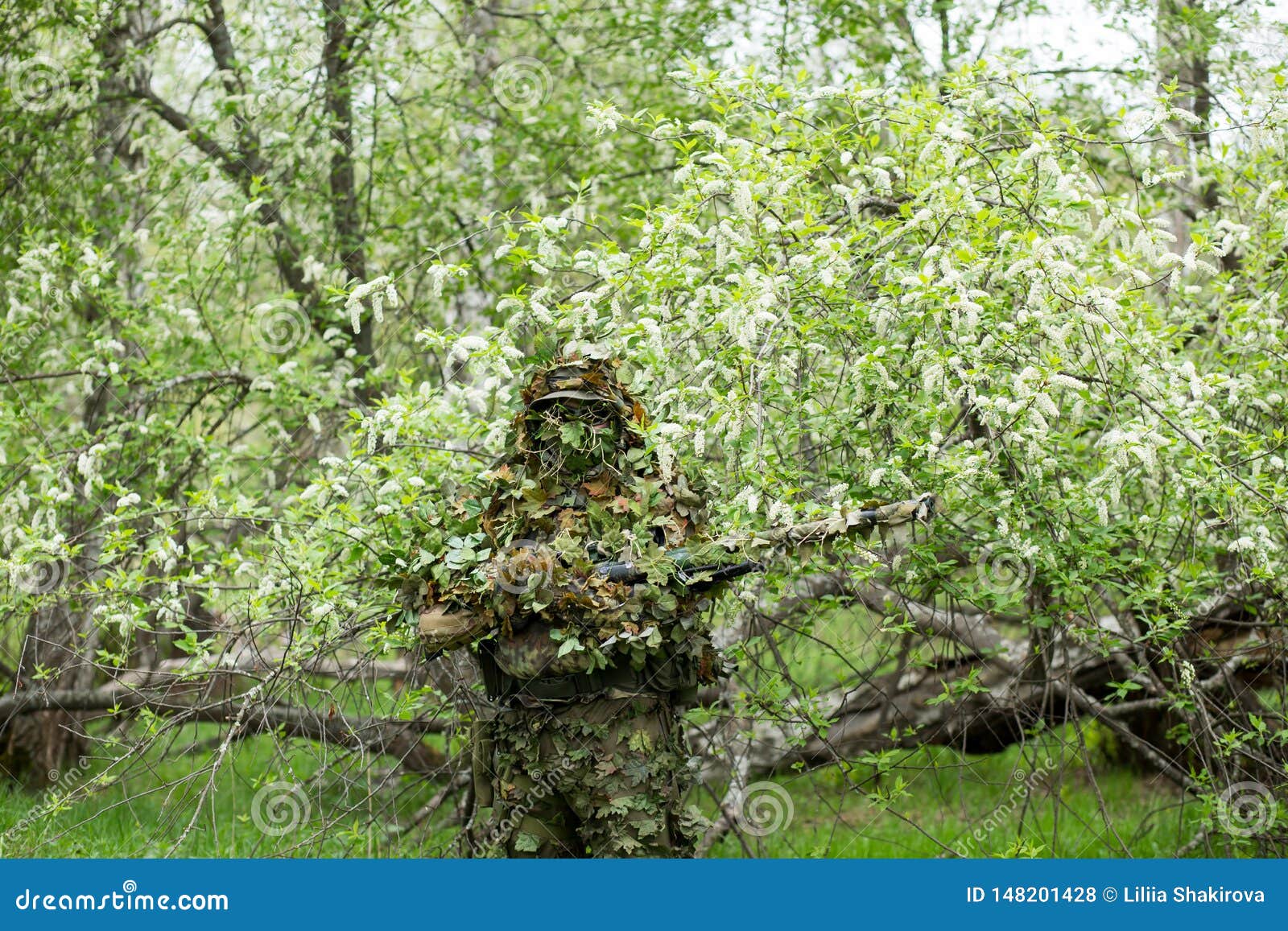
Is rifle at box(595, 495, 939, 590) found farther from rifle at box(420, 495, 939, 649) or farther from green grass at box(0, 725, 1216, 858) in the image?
green grass at box(0, 725, 1216, 858)

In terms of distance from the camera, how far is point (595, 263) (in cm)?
410

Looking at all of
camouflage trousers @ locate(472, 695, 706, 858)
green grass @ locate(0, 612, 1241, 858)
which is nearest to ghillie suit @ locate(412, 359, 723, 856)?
camouflage trousers @ locate(472, 695, 706, 858)

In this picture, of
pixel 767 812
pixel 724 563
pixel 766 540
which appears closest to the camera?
pixel 766 540

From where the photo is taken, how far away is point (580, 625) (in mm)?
3359

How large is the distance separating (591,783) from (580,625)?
47cm

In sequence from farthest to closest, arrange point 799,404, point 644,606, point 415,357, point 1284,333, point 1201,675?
point 415,357, point 1201,675, point 1284,333, point 799,404, point 644,606

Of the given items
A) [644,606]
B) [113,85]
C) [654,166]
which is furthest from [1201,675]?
[113,85]

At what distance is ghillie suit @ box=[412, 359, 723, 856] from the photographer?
3.35m

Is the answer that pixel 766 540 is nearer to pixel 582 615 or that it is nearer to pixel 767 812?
pixel 582 615

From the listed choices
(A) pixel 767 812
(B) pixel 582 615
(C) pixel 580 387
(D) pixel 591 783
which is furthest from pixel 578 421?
(A) pixel 767 812

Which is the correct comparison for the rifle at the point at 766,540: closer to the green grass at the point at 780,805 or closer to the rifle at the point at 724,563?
the rifle at the point at 724,563

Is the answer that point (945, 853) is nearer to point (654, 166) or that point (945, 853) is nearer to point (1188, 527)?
point (1188, 527)

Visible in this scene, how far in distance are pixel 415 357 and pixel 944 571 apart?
3.21 metres

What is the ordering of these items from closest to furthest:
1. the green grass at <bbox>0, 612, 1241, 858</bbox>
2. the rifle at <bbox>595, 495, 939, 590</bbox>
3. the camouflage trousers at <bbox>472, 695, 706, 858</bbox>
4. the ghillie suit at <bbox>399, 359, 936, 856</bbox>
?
1. the rifle at <bbox>595, 495, 939, 590</bbox>
2. the ghillie suit at <bbox>399, 359, 936, 856</bbox>
3. the camouflage trousers at <bbox>472, 695, 706, 858</bbox>
4. the green grass at <bbox>0, 612, 1241, 858</bbox>
